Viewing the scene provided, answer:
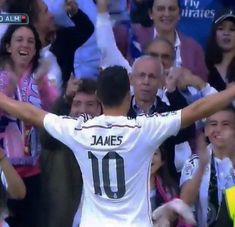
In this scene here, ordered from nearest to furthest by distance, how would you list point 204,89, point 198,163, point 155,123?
point 155,123
point 198,163
point 204,89

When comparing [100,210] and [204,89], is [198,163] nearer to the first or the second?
[204,89]

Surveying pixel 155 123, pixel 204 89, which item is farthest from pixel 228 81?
pixel 155 123

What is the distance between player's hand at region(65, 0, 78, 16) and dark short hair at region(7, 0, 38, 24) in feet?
0.77

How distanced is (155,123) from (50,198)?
174 cm

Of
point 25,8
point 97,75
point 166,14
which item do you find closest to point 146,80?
point 97,75

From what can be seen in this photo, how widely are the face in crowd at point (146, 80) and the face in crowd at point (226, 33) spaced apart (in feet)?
2.46

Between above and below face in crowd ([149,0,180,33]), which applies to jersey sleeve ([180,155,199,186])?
below

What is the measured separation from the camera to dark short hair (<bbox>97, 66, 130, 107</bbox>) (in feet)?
16.7

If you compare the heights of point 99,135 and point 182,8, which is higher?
point 182,8

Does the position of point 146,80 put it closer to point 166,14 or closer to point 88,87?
point 88,87

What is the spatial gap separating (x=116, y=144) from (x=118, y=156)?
7 cm

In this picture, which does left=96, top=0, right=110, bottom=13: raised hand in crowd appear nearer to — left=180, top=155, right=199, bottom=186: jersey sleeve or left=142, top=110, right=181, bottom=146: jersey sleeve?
left=180, top=155, right=199, bottom=186: jersey sleeve

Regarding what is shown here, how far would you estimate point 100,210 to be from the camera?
5168 millimetres

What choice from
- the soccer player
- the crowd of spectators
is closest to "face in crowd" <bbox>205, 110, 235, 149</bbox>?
the crowd of spectators
